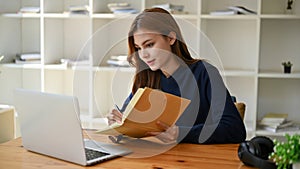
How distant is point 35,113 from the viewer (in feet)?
5.16

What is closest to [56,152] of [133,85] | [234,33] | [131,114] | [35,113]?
[35,113]

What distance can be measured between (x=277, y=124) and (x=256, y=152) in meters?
1.98

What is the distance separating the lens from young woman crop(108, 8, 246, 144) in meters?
1.81

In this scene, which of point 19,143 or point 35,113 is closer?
point 35,113

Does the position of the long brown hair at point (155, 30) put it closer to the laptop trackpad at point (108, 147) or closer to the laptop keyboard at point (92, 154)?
the laptop trackpad at point (108, 147)

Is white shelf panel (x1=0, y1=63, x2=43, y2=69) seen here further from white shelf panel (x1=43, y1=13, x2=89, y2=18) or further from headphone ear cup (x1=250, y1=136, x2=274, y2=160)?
headphone ear cup (x1=250, y1=136, x2=274, y2=160)

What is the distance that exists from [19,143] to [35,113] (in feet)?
0.94

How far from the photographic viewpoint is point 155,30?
78.6 inches

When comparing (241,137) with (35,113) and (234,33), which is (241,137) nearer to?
(35,113)

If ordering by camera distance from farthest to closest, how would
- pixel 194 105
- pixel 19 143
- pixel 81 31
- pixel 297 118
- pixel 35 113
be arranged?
pixel 81 31 → pixel 297 118 → pixel 194 105 → pixel 19 143 → pixel 35 113

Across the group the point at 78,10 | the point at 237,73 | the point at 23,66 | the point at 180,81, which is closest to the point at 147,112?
the point at 180,81

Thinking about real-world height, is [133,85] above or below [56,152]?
above

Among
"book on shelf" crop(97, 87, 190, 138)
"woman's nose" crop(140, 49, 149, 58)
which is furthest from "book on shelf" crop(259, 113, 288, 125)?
"book on shelf" crop(97, 87, 190, 138)

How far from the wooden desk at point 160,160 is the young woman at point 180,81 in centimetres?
9
